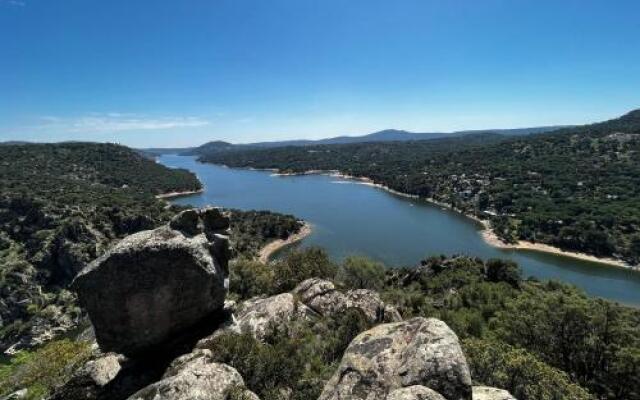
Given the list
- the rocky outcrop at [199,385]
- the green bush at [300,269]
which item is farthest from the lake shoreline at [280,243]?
the rocky outcrop at [199,385]

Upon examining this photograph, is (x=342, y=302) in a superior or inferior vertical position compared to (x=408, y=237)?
superior

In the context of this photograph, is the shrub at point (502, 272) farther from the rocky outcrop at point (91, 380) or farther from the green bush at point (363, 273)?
the rocky outcrop at point (91, 380)

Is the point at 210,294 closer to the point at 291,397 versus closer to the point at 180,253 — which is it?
the point at 180,253

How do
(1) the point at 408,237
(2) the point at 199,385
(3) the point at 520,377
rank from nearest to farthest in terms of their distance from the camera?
(2) the point at 199,385, (3) the point at 520,377, (1) the point at 408,237

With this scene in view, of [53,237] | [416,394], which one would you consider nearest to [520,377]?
[416,394]

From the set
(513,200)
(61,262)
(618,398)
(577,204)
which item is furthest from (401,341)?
(513,200)

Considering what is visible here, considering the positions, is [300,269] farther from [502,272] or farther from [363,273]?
[502,272]

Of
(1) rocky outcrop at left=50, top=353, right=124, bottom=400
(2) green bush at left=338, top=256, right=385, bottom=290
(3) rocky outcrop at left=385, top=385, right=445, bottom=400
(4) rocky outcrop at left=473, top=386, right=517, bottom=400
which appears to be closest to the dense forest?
(2) green bush at left=338, top=256, right=385, bottom=290
